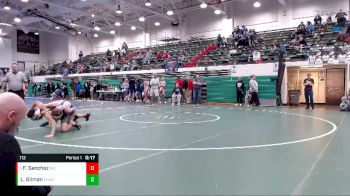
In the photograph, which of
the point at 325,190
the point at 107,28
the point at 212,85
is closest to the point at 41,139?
the point at 325,190

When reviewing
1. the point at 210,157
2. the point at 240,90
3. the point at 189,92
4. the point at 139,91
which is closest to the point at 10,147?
the point at 210,157

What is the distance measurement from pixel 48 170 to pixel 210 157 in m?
3.51

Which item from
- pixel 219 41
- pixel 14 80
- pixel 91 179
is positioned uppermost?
pixel 219 41

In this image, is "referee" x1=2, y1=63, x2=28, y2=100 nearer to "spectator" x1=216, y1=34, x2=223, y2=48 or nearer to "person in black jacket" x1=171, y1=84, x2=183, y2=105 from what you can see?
"person in black jacket" x1=171, y1=84, x2=183, y2=105

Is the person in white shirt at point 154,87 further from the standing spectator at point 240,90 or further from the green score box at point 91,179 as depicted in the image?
the green score box at point 91,179

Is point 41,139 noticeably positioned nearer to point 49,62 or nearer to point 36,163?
point 36,163

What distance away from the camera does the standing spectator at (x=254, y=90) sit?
15367mm

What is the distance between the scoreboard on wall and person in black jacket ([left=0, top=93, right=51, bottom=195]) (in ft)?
0.11

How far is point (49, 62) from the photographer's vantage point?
133 ft

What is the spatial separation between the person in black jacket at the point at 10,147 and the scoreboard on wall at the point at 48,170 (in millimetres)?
33

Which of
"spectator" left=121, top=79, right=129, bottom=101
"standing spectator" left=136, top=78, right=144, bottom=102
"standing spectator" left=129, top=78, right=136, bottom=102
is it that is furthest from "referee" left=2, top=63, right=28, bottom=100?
"spectator" left=121, top=79, right=129, bottom=101

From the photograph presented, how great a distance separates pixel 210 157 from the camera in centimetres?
460

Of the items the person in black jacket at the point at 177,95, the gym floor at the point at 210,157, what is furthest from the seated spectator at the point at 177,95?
the gym floor at the point at 210,157

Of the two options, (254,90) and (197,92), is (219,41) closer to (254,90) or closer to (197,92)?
(197,92)
